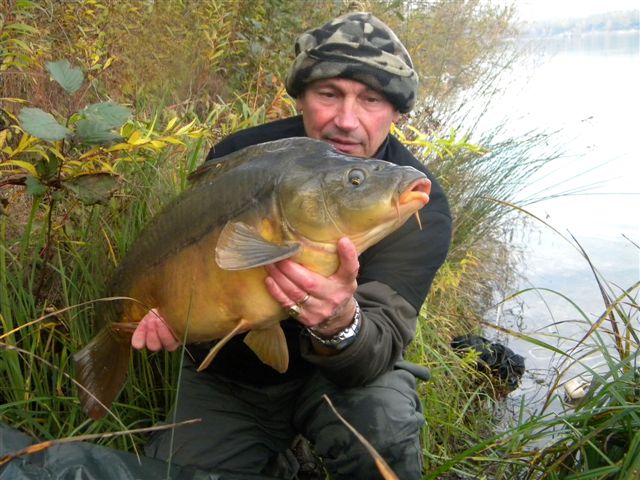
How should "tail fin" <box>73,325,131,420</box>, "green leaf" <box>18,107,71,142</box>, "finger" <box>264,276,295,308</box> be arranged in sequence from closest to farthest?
"finger" <box>264,276,295,308</box>
"green leaf" <box>18,107,71,142</box>
"tail fin" <box>73,325,131,420</box>

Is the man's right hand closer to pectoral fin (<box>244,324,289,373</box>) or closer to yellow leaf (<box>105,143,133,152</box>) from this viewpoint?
pectoral fin (<box>244,324,289,373</box>)

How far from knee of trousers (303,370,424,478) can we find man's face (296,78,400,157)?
68 cm

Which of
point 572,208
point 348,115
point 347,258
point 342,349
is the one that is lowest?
point 572,208

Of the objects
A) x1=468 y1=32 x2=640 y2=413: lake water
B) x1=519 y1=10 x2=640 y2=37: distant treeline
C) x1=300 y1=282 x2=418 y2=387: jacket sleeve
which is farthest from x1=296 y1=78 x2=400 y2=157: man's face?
x1=519 y1=10 x2=640 y2=37: distant treeline

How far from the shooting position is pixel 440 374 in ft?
9.16

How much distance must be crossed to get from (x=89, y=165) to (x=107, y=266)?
1.36 ft

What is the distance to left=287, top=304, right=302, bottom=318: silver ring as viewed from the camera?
4.96 feet

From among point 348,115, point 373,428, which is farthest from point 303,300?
point 348,115

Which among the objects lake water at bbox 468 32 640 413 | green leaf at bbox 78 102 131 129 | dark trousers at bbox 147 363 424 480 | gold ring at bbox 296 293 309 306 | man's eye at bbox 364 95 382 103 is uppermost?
green leaf at bbox 78 102 131 129

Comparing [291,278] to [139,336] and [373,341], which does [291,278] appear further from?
[139,336]

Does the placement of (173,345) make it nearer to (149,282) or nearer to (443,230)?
(149,282)

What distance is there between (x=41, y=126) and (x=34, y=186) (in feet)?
0.69

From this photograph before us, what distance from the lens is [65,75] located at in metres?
1.80

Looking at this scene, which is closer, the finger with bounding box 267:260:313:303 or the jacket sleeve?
the finger with bounding box 267:260:313:303
